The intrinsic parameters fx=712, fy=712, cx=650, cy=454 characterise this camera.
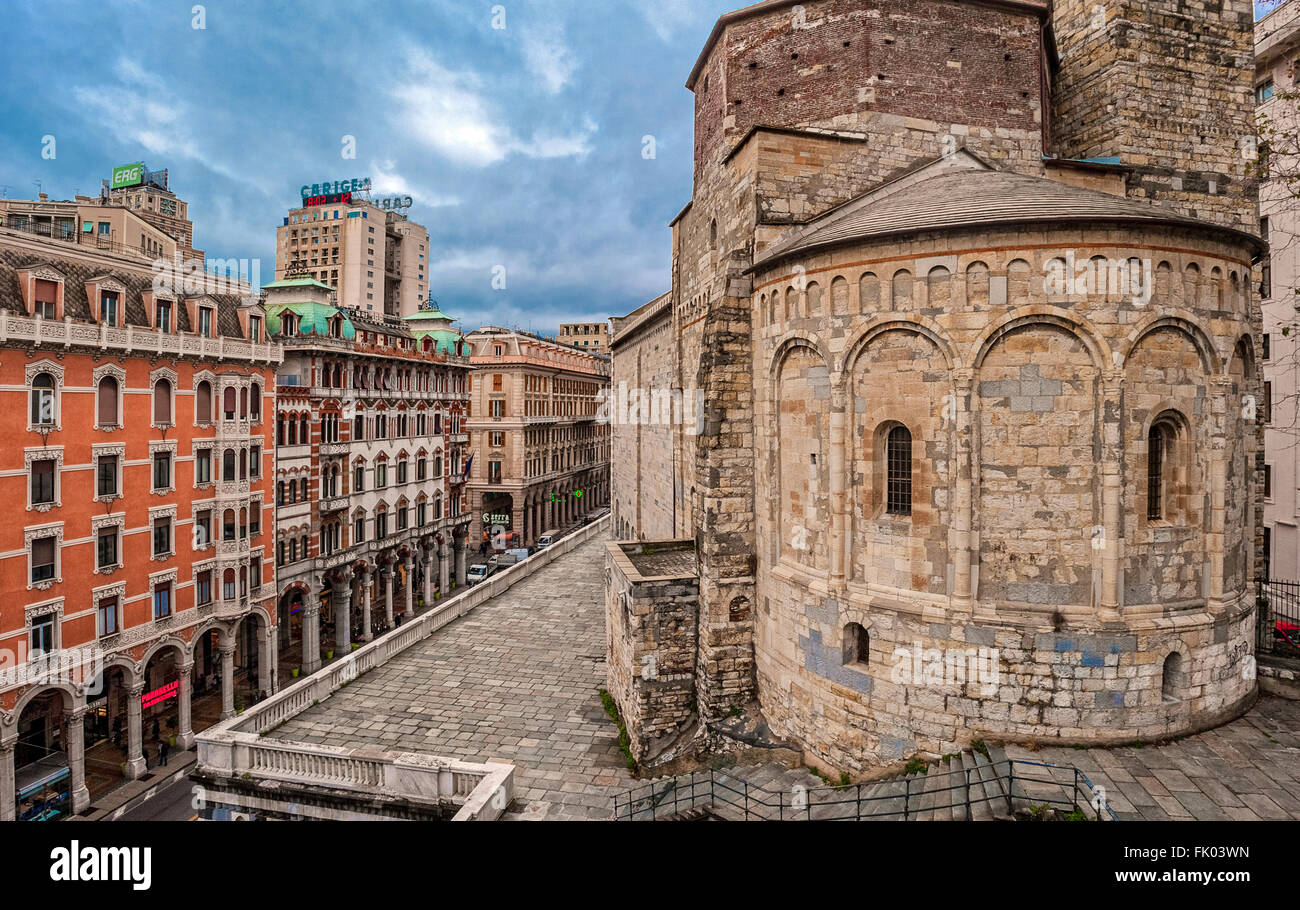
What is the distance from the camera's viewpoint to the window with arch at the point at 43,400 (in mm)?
22297

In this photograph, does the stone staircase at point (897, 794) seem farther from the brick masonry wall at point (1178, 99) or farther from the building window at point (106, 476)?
the building window at point (106, 476)

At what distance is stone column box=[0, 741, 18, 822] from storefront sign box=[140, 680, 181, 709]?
446 centimetres

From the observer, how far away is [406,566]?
4322 cm

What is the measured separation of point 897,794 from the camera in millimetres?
11352

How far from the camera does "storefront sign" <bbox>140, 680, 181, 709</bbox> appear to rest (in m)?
26.2

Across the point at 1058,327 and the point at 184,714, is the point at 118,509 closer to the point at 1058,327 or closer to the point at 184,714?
the point at 184,714

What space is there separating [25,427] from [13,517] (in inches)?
109

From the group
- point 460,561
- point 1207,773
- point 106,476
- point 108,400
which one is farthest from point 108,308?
point 1207,773

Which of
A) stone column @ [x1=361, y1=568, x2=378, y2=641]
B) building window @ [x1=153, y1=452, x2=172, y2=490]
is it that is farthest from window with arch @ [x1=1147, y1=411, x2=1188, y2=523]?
stone column @ [x1=361, y1=568, x2=378, y2=641]

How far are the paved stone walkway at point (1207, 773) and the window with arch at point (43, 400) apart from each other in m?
28.0

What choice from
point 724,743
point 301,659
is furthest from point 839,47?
point 301,659

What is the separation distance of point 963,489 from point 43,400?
26.8 m

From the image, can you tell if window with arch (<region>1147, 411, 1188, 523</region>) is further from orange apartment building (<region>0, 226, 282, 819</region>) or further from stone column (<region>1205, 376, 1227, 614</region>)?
orange apartment building (<region>0, 226, 282, 819</region>)
